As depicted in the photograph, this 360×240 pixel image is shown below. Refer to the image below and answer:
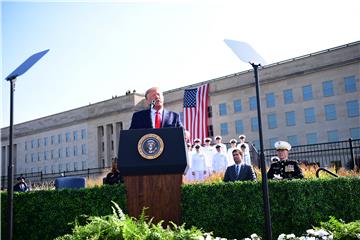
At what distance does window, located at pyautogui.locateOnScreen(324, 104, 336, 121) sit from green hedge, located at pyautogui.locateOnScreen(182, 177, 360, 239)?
37272mm

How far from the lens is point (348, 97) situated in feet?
134

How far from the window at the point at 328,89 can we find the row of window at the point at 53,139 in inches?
1518

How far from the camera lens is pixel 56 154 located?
2739 inches

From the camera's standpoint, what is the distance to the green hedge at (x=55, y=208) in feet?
25.6

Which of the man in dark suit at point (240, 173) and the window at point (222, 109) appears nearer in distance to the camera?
the man in dark suit at point (240, 173)

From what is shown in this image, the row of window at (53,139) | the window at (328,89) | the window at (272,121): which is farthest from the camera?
the row of window at (53,139)

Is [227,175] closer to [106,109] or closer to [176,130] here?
[176,130]

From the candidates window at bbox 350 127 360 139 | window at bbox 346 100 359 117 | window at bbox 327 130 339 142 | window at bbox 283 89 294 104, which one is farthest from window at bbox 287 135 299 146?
window at bbox 346 100 359 117

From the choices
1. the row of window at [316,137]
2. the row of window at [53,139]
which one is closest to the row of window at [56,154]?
the row of window at [53,139]

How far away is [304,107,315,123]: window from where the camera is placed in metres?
43.1

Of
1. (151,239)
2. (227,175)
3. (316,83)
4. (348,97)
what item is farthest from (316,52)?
(151,239)

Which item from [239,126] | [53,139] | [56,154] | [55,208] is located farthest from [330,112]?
[53,139]

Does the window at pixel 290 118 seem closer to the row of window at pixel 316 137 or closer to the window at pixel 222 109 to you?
the row of window at pixel 316 137

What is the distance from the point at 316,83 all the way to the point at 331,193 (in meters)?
38.9
